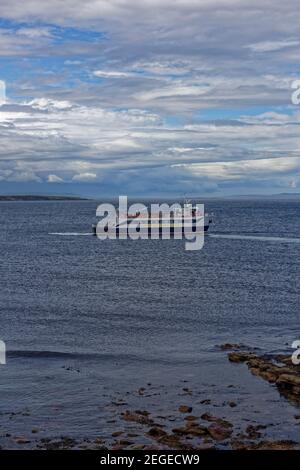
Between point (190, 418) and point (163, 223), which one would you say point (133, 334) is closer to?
point (190, 418)

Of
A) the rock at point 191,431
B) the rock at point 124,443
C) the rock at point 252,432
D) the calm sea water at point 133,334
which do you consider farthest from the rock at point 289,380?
the rock at point 124,443

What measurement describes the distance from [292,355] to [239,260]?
5368cm

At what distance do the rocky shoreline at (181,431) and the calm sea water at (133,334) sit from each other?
0.45 meters

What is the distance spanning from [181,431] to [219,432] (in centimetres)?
170

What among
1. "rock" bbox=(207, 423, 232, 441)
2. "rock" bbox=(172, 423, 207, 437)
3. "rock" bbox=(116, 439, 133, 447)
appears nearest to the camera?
"rock" bbox=(116, 439, 133, 447)

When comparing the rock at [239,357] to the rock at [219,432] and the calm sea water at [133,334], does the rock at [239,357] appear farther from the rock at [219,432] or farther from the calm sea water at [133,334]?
the rock at [219,432]

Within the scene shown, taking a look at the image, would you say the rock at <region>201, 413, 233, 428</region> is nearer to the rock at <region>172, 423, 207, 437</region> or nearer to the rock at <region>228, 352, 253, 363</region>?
the rock at <region>172, 423, 207, 437</region>

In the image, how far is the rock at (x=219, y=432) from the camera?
2602 centimetres

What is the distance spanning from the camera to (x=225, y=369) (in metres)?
36.2

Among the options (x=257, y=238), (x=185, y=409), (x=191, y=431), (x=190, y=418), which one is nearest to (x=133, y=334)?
(x=185, y=409)

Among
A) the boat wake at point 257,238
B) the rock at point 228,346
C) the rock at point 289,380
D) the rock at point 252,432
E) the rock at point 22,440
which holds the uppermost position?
the boat wake at point 257,238

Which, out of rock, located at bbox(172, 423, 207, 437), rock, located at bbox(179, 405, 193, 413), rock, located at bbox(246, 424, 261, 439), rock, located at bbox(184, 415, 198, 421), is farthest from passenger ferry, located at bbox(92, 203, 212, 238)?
rock, located at bbox(172, 423, 207, 437)

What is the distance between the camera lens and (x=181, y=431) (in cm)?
2662

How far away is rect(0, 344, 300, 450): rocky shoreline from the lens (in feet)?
82.7
